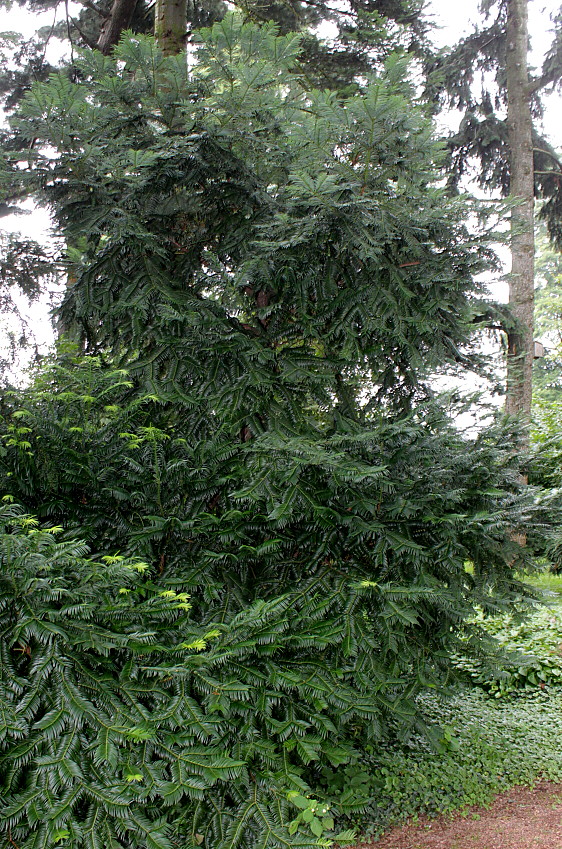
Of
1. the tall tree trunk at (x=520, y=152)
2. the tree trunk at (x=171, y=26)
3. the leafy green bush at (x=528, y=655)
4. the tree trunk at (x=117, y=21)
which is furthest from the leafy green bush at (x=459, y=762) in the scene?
the tree trunk at (x=117, y=21)

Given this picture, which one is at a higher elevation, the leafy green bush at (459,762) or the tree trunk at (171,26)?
the tree trunk at (171,26)

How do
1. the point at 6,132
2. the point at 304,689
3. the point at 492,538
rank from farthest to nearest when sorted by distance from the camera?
the point at 6,132 → the point at 492,538 → the point at 304,689

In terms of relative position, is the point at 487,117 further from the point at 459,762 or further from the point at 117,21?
the point at 459,762

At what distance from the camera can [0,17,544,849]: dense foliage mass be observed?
2213 mm

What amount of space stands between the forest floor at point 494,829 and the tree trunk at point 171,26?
623 cm

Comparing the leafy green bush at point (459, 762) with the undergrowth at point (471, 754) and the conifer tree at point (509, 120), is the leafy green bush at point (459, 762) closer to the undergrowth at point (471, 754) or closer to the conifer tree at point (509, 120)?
the undergrowth at point (471, 754)

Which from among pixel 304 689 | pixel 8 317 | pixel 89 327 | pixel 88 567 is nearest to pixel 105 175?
pixel 89 327

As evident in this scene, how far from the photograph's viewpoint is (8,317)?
17.6ft

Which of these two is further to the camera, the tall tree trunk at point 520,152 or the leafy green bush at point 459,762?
the tall tree trunk at point 520,152

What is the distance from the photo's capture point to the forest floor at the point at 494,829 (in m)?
3.49

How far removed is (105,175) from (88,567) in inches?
90.1

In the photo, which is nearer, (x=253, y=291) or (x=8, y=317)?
(x=253, y=291)

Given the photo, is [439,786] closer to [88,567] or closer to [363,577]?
[363,577]

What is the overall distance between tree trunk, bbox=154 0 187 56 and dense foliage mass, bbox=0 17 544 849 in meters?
1.80
